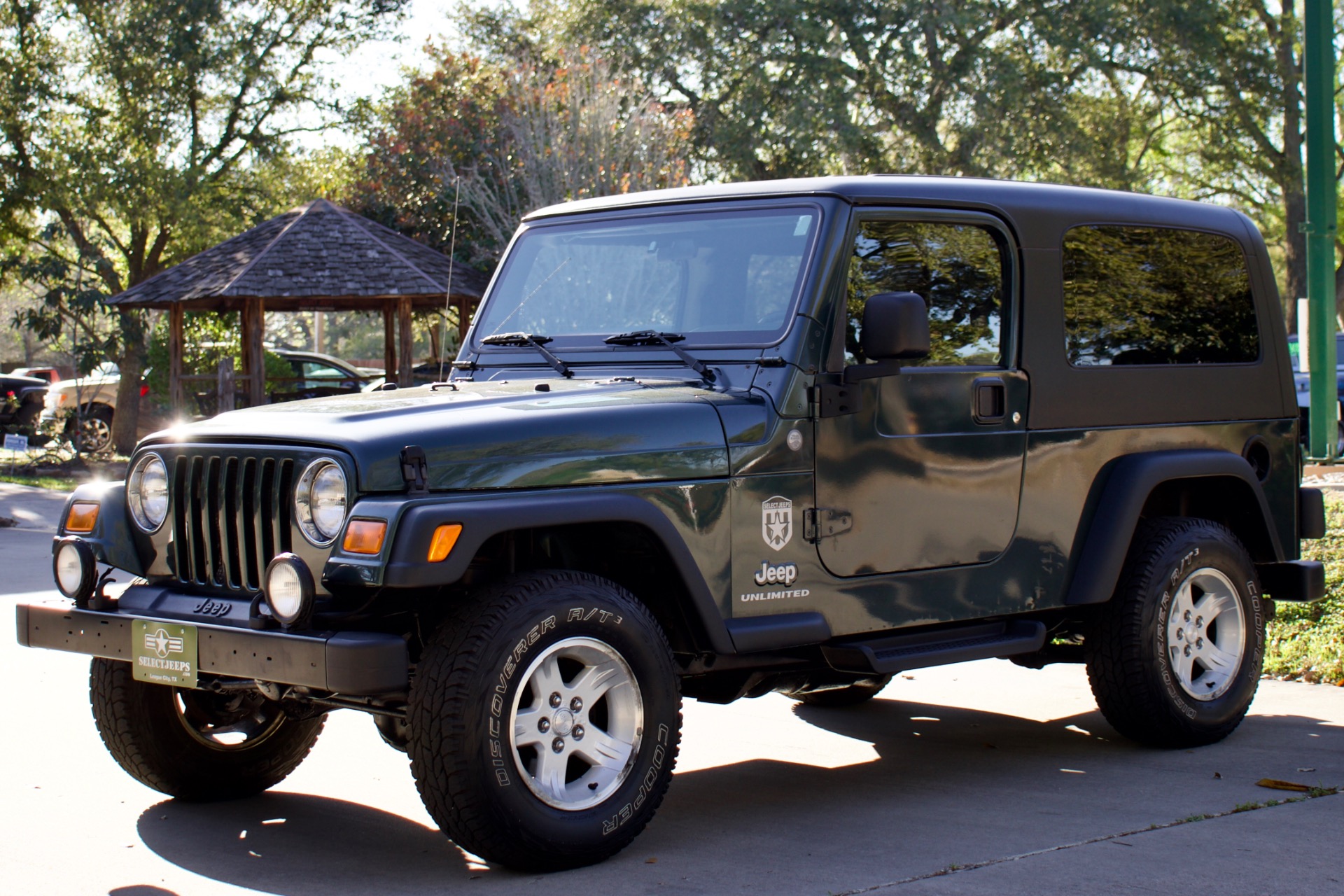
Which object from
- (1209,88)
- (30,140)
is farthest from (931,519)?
(1209,88)

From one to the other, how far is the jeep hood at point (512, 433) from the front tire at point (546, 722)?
33cm

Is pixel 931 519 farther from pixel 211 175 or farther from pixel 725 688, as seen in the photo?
pixel 211 175

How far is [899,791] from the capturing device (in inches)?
219

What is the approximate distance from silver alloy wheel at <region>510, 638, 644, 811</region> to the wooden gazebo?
15185mm

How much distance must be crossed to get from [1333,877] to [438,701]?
256 cm

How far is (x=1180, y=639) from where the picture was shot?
20.2ft

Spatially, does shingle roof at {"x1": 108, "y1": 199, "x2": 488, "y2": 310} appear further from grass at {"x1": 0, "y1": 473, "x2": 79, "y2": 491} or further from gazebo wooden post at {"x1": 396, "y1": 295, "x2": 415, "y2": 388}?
grass at {"x1": 0, "y1": 473, "x2": 79, "y2": 491}

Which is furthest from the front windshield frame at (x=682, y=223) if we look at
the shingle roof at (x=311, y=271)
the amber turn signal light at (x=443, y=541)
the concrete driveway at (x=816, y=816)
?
the shingle roof at (x=311, y=271)

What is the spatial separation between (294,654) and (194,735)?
1.37 meters

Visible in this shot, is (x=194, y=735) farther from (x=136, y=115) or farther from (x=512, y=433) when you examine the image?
(x=136, y=115)

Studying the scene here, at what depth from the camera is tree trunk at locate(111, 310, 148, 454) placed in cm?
2680

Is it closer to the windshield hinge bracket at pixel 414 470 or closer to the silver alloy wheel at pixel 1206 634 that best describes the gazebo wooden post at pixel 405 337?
the silver alloy wheel at pixel 1206 634

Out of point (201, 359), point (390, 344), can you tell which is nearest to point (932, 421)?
point (390, 344)

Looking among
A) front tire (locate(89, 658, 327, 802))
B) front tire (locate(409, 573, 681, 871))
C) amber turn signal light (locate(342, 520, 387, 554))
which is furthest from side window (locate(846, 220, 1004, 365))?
front tire (locate(89, 658, 327, 802))
